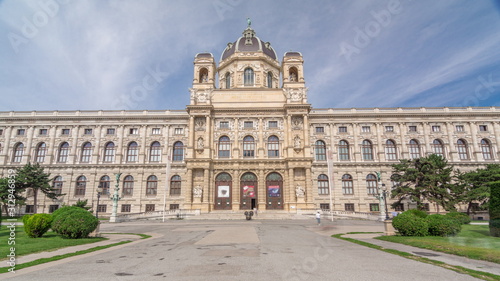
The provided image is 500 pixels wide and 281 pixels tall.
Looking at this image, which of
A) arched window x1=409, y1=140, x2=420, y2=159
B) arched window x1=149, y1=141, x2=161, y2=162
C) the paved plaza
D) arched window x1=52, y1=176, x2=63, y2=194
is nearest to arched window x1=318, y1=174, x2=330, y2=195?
arched window x1=409, y1=140, x2=420, y2=159

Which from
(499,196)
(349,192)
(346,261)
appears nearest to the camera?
(346,261)

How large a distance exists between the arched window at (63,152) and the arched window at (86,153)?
295 cm

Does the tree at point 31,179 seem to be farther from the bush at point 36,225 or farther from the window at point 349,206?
the window at point 349,206

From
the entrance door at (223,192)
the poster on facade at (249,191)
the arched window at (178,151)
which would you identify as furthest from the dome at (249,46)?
the poster on facade at (249,191)

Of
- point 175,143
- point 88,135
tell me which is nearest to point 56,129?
point 88,135

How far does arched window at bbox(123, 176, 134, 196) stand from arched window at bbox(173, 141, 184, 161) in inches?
324

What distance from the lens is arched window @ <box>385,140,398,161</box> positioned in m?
47.3

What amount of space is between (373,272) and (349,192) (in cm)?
4080

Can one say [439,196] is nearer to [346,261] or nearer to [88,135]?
[346,261]

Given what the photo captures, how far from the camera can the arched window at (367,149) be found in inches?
1877

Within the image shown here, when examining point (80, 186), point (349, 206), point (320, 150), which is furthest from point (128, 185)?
point (349, 206)

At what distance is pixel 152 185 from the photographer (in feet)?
154

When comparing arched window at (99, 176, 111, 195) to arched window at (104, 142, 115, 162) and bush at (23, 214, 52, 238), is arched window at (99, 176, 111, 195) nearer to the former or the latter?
arched window at (104, 142, 115, 162)

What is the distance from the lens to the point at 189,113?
1834 inches
